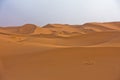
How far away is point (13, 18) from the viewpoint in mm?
2598

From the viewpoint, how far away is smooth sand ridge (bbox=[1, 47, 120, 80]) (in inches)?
33.5

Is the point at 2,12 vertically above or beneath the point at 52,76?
above

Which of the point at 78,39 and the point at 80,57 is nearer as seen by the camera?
the point at 80,57

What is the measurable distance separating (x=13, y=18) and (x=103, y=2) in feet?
3.31

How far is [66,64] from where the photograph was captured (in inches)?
34.4

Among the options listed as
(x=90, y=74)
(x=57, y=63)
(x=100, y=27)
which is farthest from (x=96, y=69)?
(x=100, y=27)

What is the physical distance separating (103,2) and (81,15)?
28cm

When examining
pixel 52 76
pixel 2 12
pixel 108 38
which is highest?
pixel 2 12

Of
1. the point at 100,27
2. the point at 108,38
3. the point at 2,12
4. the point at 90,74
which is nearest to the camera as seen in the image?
the point at 90,74

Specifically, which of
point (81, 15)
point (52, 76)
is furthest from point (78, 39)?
point (81, 15)

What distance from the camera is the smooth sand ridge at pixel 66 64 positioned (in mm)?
852

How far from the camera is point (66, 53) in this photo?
90 cm

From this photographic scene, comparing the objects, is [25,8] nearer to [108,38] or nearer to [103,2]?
[103,2]

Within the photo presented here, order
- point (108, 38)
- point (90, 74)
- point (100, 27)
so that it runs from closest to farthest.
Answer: point (90, 74) < point (108, 38) < point (100, 27)
